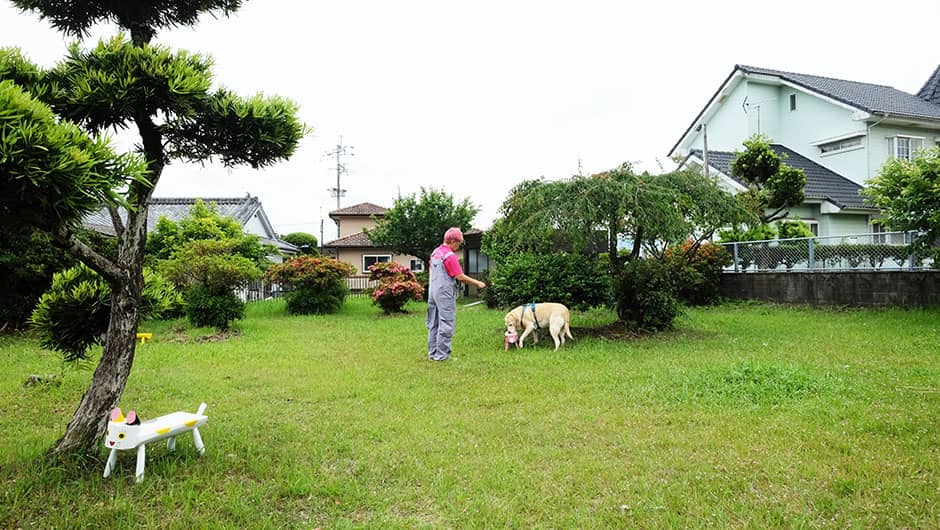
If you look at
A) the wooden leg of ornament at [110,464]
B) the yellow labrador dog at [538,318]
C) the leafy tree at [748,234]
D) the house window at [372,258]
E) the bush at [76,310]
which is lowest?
the wooden leg of ornament at [110,464]

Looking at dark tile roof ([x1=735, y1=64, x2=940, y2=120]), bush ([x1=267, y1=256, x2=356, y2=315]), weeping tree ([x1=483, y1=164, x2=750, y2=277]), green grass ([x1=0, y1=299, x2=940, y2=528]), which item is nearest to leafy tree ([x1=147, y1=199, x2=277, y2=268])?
bush ([x1=267, y1=256, x2=356, y2=315])

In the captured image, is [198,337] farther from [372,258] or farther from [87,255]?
[372,258]

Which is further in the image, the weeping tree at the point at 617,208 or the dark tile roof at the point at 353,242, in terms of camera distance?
the dark tile roof at the point at 353,242

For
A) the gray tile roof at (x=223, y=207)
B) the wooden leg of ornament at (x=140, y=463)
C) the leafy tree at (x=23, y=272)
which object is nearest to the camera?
the wooden leg of ornament at (x=140, y=463)

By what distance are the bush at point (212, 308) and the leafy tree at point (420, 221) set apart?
8.45m

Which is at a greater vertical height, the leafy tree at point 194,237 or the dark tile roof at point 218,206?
the dark tile roof at point 218,206

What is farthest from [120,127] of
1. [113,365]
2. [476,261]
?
[476,261]

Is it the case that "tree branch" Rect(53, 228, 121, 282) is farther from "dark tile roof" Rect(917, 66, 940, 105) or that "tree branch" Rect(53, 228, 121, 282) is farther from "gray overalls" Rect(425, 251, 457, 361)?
"dark tile roof" Rect(917, 66, 940, 105)

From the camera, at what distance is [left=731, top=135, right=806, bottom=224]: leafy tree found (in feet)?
46.2

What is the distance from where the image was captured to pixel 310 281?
14.0 metres

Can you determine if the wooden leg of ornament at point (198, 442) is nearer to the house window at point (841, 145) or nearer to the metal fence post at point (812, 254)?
the metal fence post at point (812, 254)

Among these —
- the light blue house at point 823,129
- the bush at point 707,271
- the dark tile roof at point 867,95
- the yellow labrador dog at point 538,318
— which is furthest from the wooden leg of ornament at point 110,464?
the dark tile roof at point 867,95

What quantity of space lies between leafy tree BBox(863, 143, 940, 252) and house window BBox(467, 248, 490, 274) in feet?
43.9

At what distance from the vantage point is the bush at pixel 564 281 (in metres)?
9.16
